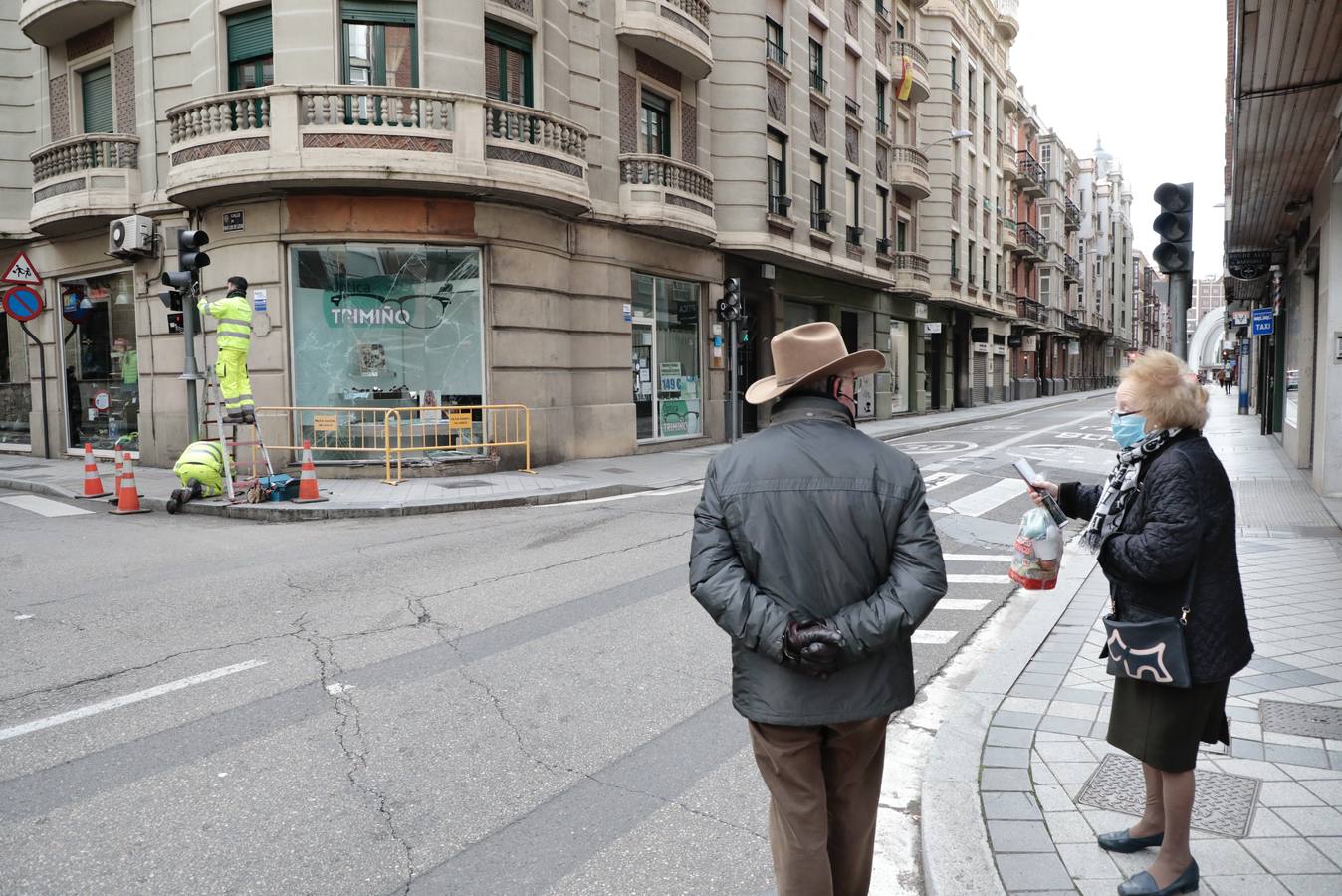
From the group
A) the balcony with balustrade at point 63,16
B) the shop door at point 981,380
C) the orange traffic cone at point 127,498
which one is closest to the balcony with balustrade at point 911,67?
the shop door at point 981,380

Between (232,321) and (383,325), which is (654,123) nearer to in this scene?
(383,325)

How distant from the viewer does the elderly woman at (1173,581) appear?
2.77 meters

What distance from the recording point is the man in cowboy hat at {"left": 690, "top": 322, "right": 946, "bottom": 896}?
233 centimetres

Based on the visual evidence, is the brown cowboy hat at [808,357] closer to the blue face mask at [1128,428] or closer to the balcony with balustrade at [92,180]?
the blue face mask at [1128,428]

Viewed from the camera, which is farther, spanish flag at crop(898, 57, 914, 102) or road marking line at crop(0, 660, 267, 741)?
spanish flag at crop(898, 57, 914, 102)

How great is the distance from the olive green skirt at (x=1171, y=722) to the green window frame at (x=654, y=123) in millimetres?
17032

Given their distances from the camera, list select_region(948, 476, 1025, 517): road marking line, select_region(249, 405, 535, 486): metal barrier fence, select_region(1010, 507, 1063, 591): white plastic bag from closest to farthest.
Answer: select_region(1010, 507, 1063, 591): white plastic bag → select_region(948, 476, 1025, 517): road marking line → select_region(249, 405, 535, 486): metal barrier fence

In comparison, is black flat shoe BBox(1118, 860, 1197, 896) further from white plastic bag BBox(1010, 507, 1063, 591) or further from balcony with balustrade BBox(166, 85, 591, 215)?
A: balcony with balustrade BBox(166, 85, 591, 215)

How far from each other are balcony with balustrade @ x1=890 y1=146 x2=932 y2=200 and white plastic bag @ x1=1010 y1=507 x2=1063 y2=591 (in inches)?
1171

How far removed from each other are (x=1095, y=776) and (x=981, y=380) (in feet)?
136

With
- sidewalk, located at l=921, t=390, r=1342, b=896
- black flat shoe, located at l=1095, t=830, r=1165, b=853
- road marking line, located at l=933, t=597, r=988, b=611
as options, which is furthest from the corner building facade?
black flat shoe, located at l=1095, t=830, r=1165, b=853

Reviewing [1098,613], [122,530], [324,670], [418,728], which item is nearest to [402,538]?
[122,530]

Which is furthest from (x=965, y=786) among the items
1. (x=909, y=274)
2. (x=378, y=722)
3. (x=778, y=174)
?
(x=909, y=274)

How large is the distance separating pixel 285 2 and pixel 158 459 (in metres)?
8.16
